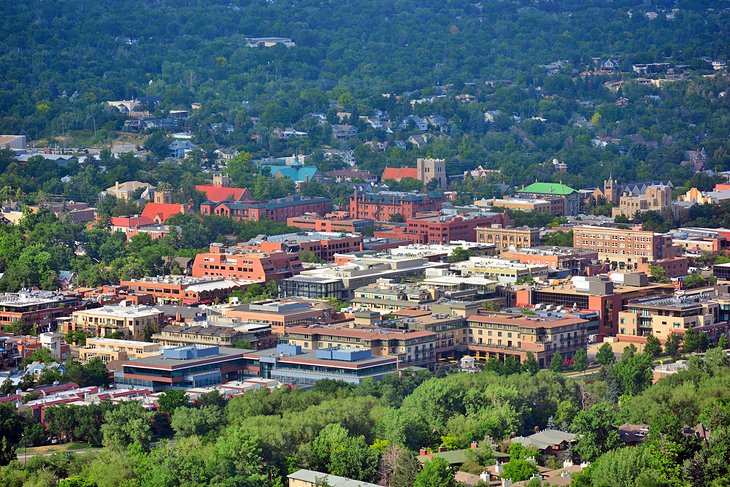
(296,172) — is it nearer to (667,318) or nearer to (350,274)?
(350,274)

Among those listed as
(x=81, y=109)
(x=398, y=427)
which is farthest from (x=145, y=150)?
(x=398, y=427)

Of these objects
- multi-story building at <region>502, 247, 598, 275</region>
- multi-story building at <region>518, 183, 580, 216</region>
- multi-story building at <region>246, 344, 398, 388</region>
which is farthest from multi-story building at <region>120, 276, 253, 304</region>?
multi-story building at <region>518, 183, 580, 216</region>

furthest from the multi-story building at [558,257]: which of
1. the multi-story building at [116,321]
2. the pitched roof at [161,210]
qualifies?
the pitched roof at [161,210]

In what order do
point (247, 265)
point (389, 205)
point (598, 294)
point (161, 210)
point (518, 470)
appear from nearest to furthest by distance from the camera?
point (518, 470)
point (598, 294)
point (247, 265)
point (161, 210)
point (389, 205)

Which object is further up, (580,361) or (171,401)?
(171,401)

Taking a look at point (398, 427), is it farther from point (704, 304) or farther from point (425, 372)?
point (704, 304)

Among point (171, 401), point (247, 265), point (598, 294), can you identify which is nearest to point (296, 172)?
point (247, 265)

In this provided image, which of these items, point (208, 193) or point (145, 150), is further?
point (145, 150)
